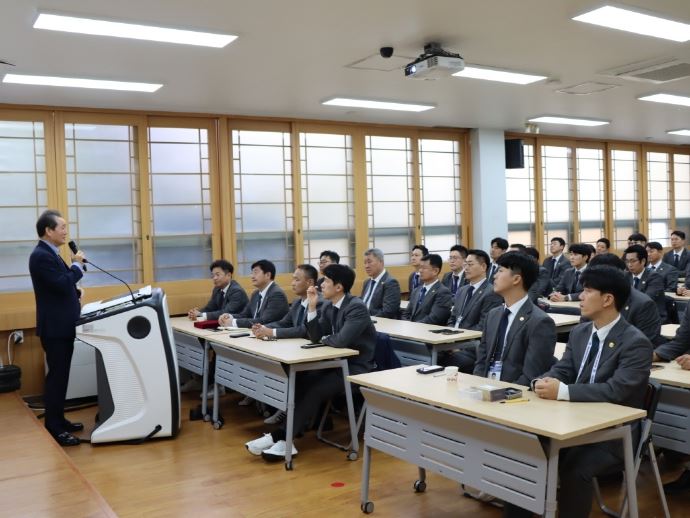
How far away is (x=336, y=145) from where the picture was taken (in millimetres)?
8031

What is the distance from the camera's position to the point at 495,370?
3.50m

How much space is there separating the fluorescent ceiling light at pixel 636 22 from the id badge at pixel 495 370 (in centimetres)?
231

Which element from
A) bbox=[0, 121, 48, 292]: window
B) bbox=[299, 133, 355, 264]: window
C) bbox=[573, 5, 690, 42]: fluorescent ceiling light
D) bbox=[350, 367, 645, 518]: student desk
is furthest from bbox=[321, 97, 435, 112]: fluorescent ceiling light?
bbox=[350, 367, 645, 518]: student desk

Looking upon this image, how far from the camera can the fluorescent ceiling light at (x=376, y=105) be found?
21.8ft

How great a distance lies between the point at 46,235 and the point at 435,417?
10.5 feet

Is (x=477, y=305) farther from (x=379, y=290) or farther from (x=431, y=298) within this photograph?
(x=379, y=290)

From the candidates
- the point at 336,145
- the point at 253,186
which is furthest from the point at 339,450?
the point at 336,145

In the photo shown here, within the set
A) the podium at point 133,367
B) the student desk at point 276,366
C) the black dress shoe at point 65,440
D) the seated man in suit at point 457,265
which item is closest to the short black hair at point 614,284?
the student desk at point 276,366

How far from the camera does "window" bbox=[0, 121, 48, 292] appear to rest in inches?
246

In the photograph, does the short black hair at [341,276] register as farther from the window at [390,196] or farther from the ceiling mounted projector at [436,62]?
the window at [390,196]

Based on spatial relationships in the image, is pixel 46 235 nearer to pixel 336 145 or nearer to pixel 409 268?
pixel 336 145

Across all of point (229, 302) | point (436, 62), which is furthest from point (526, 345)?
point (229, 302)

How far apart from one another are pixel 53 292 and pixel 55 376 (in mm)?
613

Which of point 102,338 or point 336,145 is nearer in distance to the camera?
point 102,338
